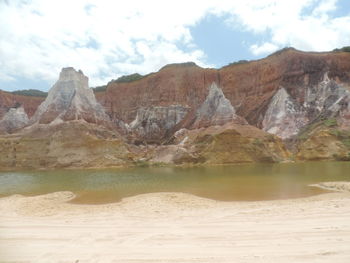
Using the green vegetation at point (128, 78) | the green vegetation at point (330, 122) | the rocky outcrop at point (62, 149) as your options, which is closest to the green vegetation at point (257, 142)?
the green vegetation at point (330, 122)

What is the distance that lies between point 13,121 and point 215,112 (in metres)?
47.8

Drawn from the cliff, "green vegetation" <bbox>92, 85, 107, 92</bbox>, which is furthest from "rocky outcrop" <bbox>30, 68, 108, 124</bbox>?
"green vegetation" <bbox>92, 85, 107, 92</bbox>

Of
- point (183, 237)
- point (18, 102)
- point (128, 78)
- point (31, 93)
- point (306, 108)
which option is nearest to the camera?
point (183, 237)

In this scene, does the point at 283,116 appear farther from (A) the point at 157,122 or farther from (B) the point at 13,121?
(B) the point at 13,121

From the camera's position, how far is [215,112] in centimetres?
6456

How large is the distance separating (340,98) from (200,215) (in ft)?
204

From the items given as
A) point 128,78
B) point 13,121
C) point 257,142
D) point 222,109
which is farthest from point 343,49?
point 13,121

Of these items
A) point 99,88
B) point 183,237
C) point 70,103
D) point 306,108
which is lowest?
point 183,237

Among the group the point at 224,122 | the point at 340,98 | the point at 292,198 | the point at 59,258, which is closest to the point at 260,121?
the point at 224,122

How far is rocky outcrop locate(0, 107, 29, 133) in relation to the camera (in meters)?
71.1

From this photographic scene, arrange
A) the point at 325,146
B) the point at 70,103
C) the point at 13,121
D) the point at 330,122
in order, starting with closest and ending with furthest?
the point at 325,146
the point at 330,122
the point at 70,103
the point at 13,121

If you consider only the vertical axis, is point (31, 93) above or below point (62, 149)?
above

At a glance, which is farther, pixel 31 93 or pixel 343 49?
pixel 31 93

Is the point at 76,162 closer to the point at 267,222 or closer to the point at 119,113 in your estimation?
the point at 119,113
